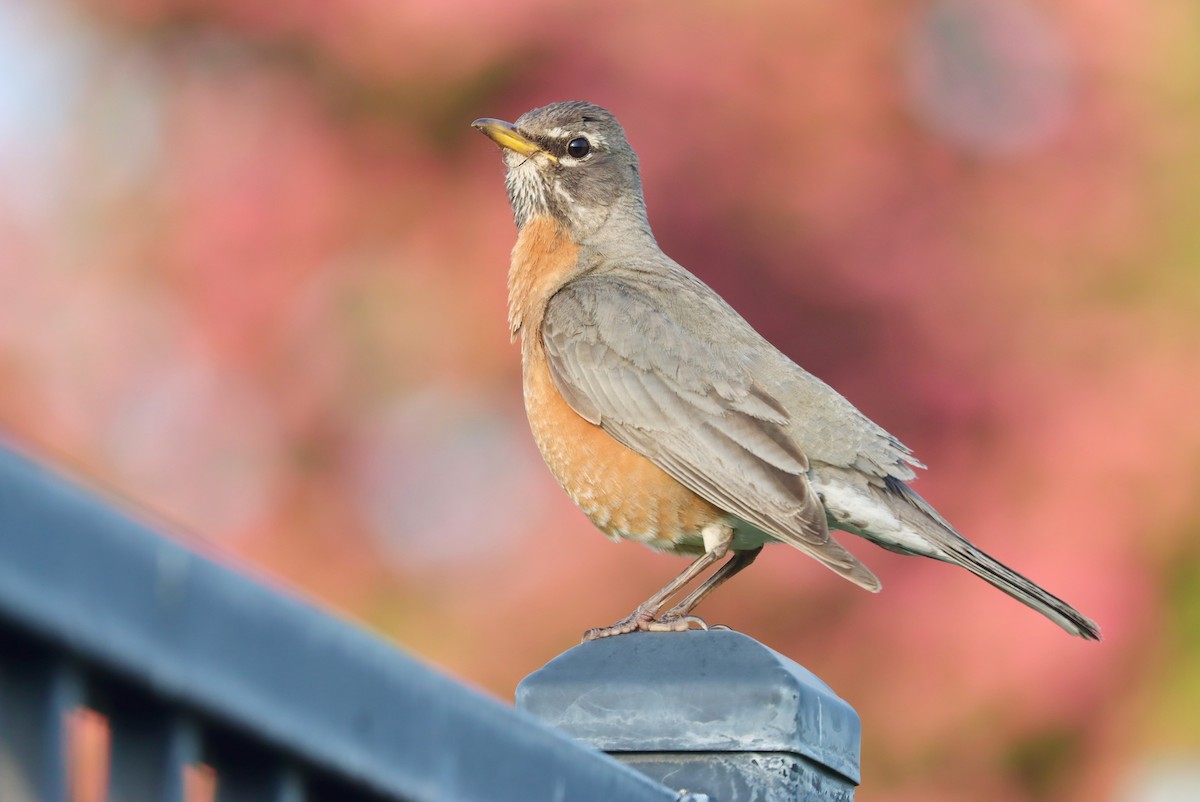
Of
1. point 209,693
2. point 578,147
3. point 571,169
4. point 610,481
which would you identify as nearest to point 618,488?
point 610,481

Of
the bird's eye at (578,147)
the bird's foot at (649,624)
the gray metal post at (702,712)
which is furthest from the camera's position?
the bird's eye at (578,147)

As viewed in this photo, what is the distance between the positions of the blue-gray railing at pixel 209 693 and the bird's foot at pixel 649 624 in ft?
4.86

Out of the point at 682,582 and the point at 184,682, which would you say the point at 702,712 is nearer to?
the point at 184,682

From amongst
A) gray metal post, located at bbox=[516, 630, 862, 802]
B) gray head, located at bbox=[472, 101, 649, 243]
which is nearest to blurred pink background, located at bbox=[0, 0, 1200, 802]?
gray head, located at bbox=[472, 101, 649, 243]

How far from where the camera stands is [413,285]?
568 cm

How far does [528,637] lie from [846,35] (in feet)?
8.02

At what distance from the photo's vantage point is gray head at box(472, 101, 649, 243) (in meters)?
5.05

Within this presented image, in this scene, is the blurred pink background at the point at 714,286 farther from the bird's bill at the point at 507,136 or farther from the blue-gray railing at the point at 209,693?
the blue-gray railing at the point at 209,693

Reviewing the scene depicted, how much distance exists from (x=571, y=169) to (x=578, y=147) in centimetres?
12

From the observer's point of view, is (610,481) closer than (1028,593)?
No

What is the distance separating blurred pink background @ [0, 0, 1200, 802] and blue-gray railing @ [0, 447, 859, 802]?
3.61 meters

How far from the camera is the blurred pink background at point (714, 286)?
5188mm

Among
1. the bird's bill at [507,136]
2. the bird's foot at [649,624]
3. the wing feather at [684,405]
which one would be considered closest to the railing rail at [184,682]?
the bird's foot at [649,624]

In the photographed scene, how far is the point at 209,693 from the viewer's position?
1084 millimetres
